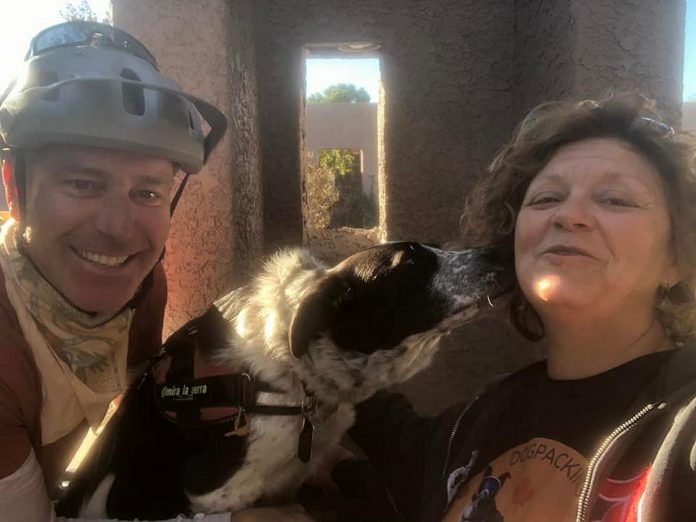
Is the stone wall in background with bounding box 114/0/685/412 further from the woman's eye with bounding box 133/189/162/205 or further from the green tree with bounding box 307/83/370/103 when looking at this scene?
the green tree with bounding box 307/83/370/103

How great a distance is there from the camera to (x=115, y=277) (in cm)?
154

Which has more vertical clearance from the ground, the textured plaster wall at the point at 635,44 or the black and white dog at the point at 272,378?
the textured plaster wall at the point at 635,44

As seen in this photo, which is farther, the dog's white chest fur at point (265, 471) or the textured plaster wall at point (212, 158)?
the textured plaster wall at point (212, 158)

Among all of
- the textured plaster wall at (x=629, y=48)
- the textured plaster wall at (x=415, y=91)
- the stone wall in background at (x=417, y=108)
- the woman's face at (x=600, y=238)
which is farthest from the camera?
the textured plaster wall at (x=415, y=91)

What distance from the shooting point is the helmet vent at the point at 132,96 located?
1569 mm

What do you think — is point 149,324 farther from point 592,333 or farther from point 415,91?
point 415,91

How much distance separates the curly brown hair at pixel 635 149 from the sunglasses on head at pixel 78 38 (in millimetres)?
1109

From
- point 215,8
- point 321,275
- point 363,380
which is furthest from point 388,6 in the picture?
point 363,380

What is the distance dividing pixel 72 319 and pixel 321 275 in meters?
0.75

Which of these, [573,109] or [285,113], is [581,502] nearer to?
[573,109]

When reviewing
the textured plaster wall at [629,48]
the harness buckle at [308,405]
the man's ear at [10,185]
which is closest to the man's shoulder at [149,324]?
the man's ear at [10,185]

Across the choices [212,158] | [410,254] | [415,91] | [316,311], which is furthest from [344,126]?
[316,311]

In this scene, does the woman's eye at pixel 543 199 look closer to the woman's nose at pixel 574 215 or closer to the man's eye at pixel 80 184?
the woman's nose at pixel 574 215

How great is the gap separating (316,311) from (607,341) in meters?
0.84
